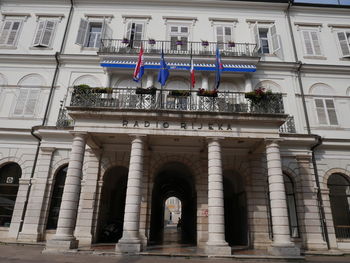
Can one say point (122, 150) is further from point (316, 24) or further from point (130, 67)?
point (316, 24)

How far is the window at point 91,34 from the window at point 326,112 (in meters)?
14.3

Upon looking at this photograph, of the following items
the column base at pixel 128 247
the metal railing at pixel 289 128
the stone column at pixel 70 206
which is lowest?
the column base at pixel 128 247

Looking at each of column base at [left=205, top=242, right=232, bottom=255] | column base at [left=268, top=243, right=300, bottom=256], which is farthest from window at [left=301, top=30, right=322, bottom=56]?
column base at [left=205, top=242, right=232, bottom=255]

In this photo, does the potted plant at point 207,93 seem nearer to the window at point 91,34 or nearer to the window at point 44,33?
the window at point 91,34

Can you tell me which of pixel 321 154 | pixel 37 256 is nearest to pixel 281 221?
pixel 321 154

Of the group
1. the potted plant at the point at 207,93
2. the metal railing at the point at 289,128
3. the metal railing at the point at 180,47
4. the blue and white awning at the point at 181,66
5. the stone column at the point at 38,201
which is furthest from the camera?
the metal railing at the point at 180,47

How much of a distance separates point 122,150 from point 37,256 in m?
6.34

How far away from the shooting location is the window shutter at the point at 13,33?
16.6 meters

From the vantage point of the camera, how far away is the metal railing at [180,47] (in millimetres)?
15555

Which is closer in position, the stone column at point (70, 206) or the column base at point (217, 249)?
the column base at point (217, 249)

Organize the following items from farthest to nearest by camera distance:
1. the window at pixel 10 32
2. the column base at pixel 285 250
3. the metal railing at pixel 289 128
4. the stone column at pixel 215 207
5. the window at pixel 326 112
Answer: the window at pixel 10 32 < the window at pixel 326 112 < the metal railing at pixel 289 128 < the column base at pixel 285 250 < the stone column at pixel 215 207

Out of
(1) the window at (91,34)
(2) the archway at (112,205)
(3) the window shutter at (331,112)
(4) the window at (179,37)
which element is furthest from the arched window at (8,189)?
(3) the window shutter at (331,112)

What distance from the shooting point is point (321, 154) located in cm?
1433

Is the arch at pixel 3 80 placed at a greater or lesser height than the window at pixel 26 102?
greater
